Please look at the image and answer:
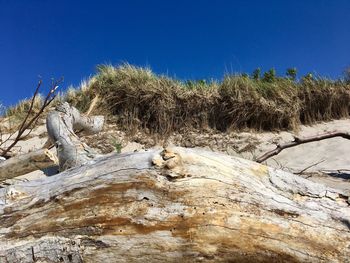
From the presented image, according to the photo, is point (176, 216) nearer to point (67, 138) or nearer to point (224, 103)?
point (67, 138)

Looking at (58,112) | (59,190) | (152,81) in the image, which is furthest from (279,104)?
(59,190)

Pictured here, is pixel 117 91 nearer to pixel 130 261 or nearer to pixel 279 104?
pixel 279 104

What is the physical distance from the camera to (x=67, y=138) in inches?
148

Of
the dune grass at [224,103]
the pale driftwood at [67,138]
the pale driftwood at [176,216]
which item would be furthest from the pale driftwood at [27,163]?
the dune grass at [224,103]

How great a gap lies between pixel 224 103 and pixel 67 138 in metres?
4.39

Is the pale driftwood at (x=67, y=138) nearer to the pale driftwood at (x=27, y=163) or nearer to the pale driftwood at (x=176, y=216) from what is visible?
the pale driftwood at (x=27, y=163)

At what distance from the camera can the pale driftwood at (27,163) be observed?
3723 millimetres

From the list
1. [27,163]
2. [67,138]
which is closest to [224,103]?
[67,138]

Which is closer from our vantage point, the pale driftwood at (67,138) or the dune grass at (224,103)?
the pale driftwood at (67,138)

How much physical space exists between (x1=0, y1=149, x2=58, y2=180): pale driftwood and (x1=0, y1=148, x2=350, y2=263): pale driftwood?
1.38 m

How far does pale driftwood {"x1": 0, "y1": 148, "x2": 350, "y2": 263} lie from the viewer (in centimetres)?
Answer: 208

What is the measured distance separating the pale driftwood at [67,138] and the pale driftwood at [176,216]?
1.13 metres

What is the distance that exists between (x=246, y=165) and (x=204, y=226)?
1.65ft

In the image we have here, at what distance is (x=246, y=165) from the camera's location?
242 centimetres
